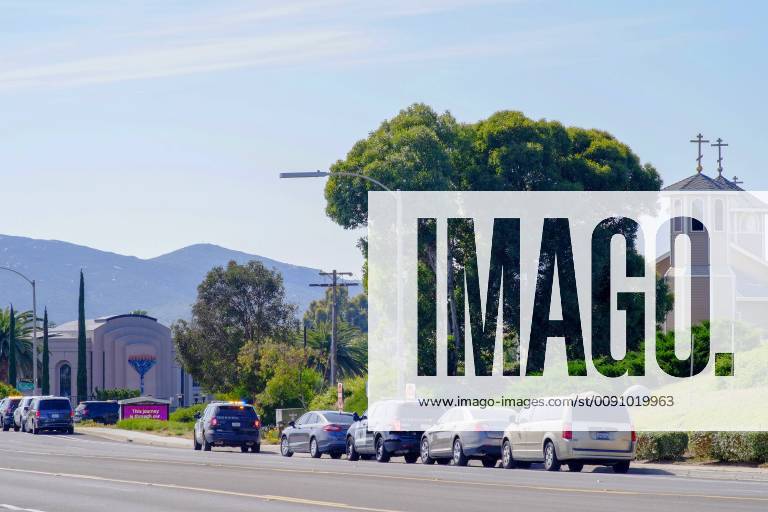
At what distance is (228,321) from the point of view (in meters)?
94.3

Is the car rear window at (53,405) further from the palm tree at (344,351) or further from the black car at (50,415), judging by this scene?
the palm tree at (344,351)

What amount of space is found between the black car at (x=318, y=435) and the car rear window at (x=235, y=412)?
268 centimetres

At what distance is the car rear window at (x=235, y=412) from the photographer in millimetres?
43375

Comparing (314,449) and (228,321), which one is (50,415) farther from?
(228,321)

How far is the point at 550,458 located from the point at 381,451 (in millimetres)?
6623

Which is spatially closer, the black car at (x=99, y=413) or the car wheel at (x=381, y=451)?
the car wheel at (x=381, y=451)

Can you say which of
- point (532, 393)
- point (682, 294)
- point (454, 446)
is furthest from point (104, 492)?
point (682, 294)

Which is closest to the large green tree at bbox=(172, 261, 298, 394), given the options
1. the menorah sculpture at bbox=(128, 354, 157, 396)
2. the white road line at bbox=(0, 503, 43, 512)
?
the menorah sculpture at bbox=(128, 354, 157, 396)

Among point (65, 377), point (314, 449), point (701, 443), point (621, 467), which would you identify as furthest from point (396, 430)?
point (65, 377)

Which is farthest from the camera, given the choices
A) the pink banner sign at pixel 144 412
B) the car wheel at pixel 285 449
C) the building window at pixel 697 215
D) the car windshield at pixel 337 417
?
the pink banner sign at pixel 144 412

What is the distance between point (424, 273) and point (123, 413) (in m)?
24.4

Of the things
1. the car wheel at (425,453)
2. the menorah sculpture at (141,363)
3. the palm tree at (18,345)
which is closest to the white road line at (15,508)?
the car wheel at (425,453)

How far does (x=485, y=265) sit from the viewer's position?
54.8m

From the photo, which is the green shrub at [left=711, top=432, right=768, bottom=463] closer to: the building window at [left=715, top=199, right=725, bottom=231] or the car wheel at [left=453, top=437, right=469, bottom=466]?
the car wheel at [left=453, top=437, right=469, bottom=466]
